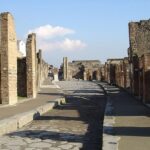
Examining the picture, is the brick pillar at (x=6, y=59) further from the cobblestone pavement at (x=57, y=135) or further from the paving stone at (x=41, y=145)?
the paving stone at (x=41, y=145)

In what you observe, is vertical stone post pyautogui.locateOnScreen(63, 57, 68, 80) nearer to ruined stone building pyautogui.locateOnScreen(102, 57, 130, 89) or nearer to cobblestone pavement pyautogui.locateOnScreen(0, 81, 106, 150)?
ruined stone building pyautogui.locateOnScreen(102, 57, 130, 89)

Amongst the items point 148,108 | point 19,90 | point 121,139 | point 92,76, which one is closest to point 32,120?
point 148,108

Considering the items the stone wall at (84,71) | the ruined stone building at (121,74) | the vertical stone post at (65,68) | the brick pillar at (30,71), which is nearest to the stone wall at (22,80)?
the brick pillar at (30,71)

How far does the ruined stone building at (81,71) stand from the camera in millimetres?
63094

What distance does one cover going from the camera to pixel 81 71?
71500mm

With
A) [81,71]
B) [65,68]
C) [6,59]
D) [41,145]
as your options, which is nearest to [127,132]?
[41,145]

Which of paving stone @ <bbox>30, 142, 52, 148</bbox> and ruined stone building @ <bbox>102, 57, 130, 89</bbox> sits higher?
ruined stone building @ <bbox>102, 57, 130, 89</bbox>

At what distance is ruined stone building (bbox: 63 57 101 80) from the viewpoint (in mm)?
63094

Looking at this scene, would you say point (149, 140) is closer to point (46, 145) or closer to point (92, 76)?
point (46, 145)

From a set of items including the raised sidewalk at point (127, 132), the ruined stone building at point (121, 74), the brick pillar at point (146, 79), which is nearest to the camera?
the raised sidewalk at point (127, 132)

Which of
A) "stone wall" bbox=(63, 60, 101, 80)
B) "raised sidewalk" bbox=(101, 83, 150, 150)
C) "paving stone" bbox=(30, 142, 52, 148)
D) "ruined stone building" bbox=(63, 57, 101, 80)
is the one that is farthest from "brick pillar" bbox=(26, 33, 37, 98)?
"stone wall" bbox=(63, 60, 101, 80)

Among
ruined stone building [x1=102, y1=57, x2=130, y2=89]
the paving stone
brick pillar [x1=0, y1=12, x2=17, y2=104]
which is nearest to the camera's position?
the paving stone

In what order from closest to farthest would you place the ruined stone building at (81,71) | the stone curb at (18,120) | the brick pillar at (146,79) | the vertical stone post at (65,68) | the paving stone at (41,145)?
the paving stone at (41,145) → the stone curb at (18,120) → the brick pillar at (146,79) → the vertical stone post at (65,68) → the ruined stone building at (81,71)

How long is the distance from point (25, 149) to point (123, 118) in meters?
4.28
